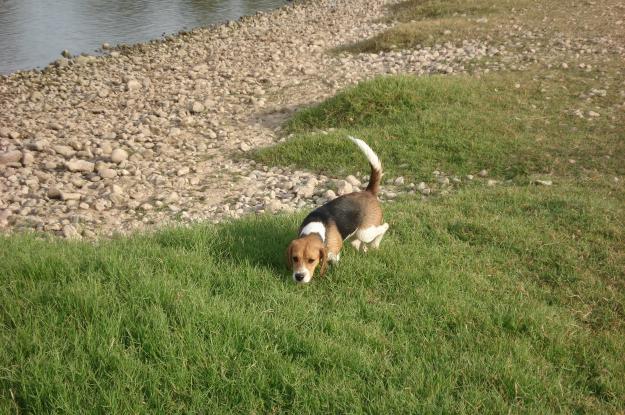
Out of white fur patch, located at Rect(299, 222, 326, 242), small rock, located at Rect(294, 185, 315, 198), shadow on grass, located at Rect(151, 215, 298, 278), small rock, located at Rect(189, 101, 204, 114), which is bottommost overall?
small rock, located at Rect(189, 101, 204, 114)

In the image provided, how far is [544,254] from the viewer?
522cm

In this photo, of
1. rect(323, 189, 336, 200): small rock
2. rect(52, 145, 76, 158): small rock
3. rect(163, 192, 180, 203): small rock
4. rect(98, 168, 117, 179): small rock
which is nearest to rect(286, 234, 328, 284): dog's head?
rect(323, 189, 336, 200): small rock

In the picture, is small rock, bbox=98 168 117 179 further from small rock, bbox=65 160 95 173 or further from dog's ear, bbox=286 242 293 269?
dog's ear, bbox=286 242 293 269

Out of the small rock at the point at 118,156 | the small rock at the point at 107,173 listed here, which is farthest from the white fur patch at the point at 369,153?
the small rock at the point at 118,156

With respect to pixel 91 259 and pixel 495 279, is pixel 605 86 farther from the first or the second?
pixel 91 259

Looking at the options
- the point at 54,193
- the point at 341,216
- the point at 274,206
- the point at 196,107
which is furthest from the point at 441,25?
the point at 341,216

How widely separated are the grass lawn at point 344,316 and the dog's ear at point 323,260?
0.11 metres

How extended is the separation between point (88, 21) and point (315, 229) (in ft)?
80.7

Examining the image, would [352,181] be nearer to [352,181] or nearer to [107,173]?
[352,181]

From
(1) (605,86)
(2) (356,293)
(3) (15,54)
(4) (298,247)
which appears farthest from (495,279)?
(3) (15,54)

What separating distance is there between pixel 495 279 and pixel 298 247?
1.94 m

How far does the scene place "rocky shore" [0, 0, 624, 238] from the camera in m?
7.51

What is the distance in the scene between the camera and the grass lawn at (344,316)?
10.5 ft

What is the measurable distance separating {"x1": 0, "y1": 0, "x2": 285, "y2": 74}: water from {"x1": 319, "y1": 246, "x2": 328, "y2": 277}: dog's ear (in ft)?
56.1
